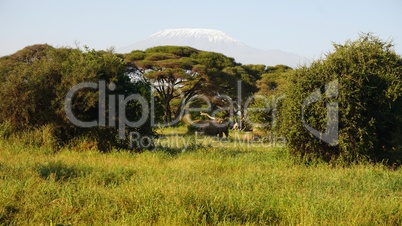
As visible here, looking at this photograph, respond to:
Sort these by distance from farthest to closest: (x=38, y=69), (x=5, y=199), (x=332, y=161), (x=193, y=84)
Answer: (x=193, y=84)
(x=38, y=69)
(x=332, y=161)
(x=5, y=199)

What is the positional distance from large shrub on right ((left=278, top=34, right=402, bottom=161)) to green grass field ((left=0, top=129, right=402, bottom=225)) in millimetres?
1665

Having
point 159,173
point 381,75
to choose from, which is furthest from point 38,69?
point 381,75

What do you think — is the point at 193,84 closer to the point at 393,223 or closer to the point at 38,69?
the point at 38,69

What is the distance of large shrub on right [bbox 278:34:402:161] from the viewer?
408 inches

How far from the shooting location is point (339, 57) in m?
10.9

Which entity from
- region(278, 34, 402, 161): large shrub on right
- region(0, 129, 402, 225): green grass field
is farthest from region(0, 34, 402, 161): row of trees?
region(0, 129, 402, 225): green grass field

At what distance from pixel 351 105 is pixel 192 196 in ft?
20.2

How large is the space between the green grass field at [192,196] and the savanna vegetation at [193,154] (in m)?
0.03

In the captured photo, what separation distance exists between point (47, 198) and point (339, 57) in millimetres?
8387

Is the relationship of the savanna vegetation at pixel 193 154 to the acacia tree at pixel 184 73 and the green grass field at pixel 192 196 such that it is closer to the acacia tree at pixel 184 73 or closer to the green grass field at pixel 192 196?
the green grass field at pixel 192 196

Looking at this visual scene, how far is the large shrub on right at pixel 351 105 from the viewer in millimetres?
10359

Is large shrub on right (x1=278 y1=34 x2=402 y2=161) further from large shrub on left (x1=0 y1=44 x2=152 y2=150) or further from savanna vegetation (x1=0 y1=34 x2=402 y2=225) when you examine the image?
large shrub on left (x1=0 y1=44 x2=152 y2=150)

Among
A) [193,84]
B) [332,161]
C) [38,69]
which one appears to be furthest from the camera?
[193,84]

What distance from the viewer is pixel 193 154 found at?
1138 cm
